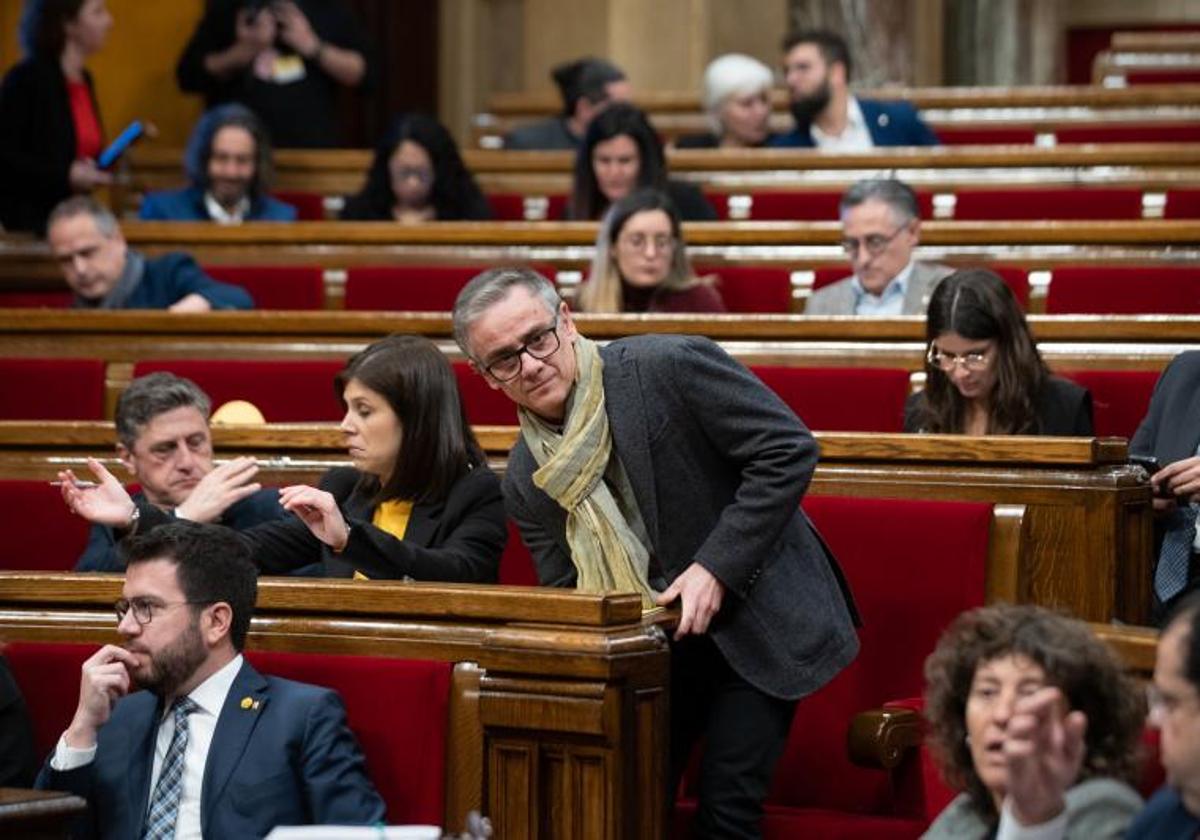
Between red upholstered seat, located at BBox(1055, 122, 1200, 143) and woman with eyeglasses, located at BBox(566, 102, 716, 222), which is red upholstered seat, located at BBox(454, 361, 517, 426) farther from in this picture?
red upholstered seat, located at BBox(1055, 122, 1200, 143)

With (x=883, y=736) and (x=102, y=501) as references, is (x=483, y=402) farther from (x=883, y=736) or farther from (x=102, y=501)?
(x=883, y=736)

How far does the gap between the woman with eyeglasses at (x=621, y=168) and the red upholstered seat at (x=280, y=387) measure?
1.21 metres

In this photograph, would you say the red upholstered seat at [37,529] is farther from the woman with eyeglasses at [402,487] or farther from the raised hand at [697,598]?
the raised hand at [697,598]

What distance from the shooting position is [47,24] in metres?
5.21

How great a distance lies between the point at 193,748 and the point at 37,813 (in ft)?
0.79

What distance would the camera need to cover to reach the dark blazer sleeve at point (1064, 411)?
2984 millimetres

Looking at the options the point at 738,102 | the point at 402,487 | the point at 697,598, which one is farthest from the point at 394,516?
the point at 738,102

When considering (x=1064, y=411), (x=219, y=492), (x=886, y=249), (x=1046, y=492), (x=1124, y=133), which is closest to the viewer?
(x=1046, y=492)

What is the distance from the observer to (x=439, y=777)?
229 centimetres

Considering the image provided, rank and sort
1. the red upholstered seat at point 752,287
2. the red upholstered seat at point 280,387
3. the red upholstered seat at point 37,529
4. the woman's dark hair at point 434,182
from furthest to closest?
the woman's dark hair at point 434,182 → the red upholstered seat at point 752,287 → the red upholstered seat at point 280,387 → the red upholstered seat at point 37,529

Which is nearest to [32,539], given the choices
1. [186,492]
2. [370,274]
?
[186,492]

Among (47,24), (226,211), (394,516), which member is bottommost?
(394,516)

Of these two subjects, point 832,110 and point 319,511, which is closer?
point 319,511

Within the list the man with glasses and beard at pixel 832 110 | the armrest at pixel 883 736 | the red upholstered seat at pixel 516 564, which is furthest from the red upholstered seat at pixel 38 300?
the armrest at pixel 883 736
